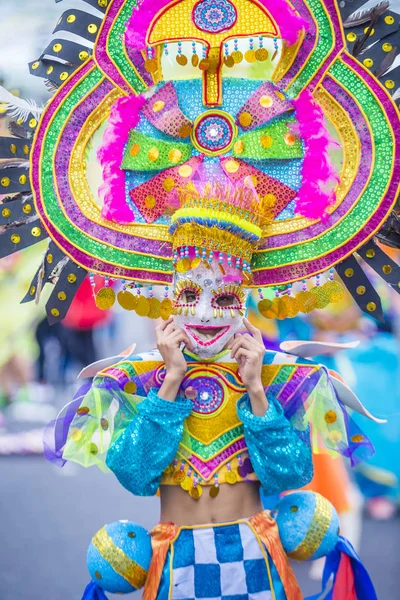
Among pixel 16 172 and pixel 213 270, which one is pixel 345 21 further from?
pixel 16 172

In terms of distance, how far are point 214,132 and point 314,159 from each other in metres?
0.33

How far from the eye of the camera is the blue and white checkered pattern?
2.16 m

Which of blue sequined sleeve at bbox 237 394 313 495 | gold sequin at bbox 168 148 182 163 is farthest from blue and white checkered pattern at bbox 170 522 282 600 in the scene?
gold sequin at bbox 168 148 182 163

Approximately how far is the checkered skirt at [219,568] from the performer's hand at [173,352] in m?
0.46

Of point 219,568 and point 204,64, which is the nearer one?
point 219,568

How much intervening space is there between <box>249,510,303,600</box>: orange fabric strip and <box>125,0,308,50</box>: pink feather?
4.90ft

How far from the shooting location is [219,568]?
2.16m

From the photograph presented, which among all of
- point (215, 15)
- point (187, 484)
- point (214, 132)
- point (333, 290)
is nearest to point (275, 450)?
point (187, 484)

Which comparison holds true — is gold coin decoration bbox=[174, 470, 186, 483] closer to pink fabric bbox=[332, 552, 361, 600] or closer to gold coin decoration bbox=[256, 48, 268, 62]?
pink fabric bbox=[332, 552, 361, 600]

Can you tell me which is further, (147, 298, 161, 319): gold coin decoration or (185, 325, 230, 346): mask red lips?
(147, 298, 161, 319): gold coin decoration

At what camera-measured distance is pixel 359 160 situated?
7.39ft

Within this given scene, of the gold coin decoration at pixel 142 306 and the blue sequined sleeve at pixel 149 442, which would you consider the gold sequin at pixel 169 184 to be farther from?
the blue sequined sleeve at pixel 149 442

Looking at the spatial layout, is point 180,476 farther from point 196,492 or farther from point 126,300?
point 126,300

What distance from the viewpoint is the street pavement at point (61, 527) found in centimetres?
363
